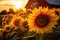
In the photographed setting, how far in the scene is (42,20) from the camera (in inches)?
16.4

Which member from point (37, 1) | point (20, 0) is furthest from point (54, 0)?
point (20, 0)

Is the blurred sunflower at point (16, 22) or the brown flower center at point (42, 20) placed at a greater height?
the brown flower center at point (42, 20)

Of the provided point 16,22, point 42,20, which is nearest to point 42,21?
point 42,20

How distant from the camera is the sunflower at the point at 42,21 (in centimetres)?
41

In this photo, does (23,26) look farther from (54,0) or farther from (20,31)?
(54,0)

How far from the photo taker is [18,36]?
47 centimetres

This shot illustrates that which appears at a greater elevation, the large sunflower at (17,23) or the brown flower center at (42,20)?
the brown flower center at (42,20)

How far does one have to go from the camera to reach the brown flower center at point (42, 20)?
41 cm

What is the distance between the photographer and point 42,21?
414mm

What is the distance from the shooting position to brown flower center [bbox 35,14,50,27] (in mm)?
410

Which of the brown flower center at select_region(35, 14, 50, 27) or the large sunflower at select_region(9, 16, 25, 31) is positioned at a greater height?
the brown flower center at select_region(35, 14, 50, 27)

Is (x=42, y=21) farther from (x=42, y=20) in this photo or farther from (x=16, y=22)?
(x=16, y=22)

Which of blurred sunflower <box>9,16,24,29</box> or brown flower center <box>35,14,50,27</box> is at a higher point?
brown flower center <box>35,14,50,27</box>

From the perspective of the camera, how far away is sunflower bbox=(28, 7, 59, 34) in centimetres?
41
